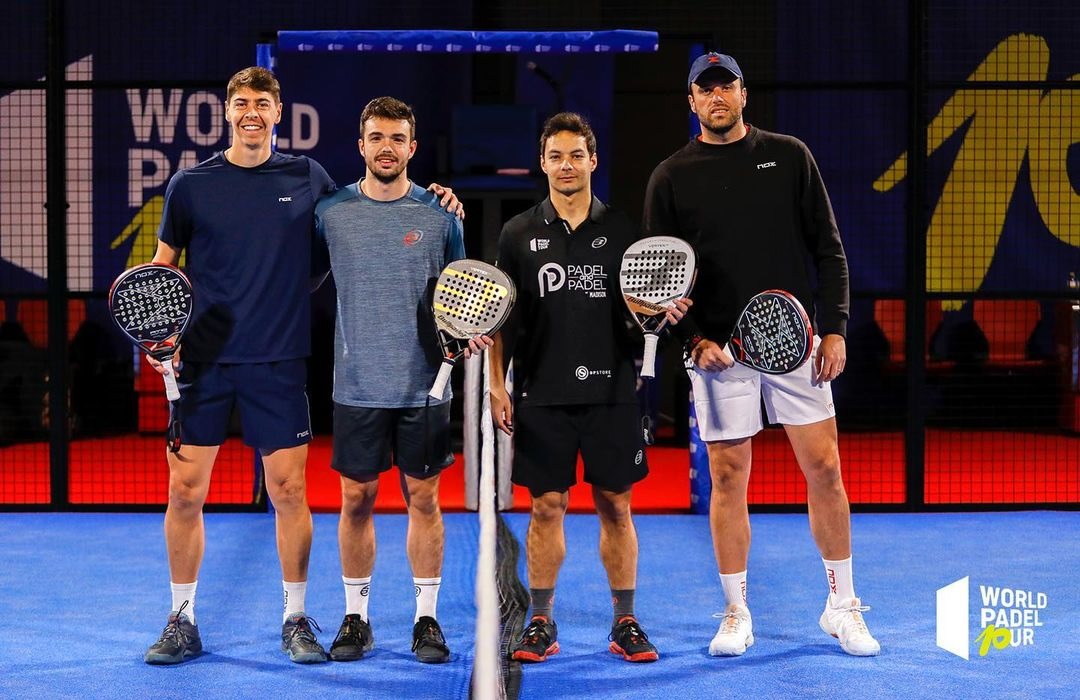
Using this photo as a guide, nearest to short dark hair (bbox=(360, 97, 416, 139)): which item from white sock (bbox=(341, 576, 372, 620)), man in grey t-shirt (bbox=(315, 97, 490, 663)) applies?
man in grey t-shirt (bbox=(315, 97, 490, 663))

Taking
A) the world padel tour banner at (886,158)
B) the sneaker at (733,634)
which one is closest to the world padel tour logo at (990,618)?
the sneaker at (733,634)

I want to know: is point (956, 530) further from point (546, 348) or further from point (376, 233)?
point (376, 233)

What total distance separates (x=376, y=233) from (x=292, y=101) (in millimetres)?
5829

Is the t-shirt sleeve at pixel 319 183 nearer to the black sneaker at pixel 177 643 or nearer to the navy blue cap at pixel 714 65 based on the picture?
the navy blue cap at pixel 714 65

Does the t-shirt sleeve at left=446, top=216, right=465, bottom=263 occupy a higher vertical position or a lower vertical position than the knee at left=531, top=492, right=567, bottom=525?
higher

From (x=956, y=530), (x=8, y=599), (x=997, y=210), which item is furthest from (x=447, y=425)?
(x=997, y=210)

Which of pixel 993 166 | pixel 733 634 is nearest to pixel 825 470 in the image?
pixel 733 634

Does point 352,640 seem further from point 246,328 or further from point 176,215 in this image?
point 176,215

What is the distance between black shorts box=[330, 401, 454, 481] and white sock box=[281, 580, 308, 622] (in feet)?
1.51

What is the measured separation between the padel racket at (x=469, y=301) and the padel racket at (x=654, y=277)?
0.40 metres

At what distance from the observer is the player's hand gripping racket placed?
4227mm

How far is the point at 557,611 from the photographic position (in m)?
5.04

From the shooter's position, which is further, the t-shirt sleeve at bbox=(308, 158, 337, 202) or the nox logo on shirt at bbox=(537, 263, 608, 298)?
the t-shirt sleeve at bbox=(308, 158, 337, 202)

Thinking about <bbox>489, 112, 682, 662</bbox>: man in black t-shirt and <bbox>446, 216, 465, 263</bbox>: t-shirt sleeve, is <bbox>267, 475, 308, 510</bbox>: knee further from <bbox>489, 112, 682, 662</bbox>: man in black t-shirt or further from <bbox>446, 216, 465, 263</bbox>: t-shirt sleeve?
<bbox>446, 216, 465, 263</bbox>: t-shirt sleeve
